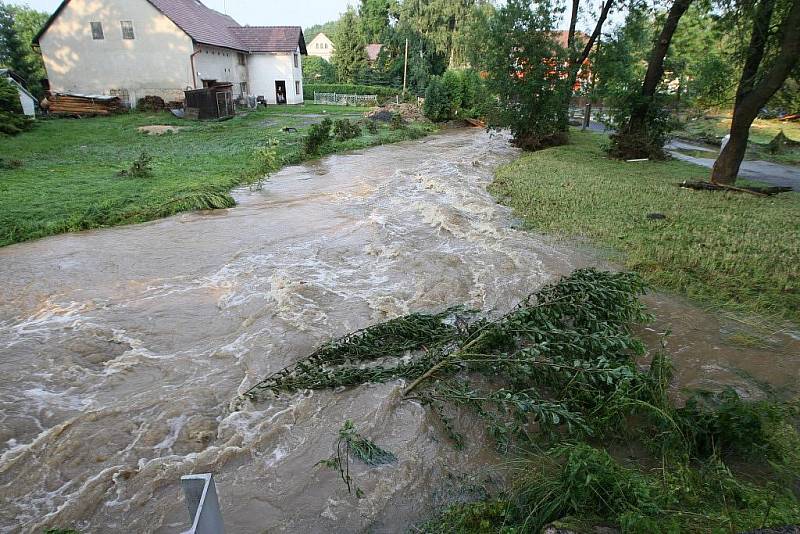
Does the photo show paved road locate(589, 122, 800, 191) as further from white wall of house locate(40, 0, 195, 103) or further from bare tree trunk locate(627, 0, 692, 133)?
white wall of house locate(40, 0, 195, 103)

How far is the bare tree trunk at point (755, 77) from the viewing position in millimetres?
10672

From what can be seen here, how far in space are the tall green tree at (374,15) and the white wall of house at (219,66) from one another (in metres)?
24.9

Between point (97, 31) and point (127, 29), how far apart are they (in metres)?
1.73

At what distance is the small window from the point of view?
92.8ft

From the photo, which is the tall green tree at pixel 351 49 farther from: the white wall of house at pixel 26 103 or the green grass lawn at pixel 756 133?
the green grass lawn at pixel 756 133

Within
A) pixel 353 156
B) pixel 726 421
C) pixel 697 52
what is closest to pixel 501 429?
pixel 726 421

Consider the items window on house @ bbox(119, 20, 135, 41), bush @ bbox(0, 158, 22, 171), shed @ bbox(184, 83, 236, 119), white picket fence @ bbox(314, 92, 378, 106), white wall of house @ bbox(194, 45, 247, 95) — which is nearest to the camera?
bush @ bbox(0, 158, 22, 171)

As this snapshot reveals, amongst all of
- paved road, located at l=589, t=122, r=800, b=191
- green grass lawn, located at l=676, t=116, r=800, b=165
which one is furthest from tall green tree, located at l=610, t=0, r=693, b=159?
green grass lawn, located at l=676, t=116, r=800, b=165

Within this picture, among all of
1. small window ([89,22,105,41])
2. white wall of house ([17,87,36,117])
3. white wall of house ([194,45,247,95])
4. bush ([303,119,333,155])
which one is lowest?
bush ([303,119,333,155])

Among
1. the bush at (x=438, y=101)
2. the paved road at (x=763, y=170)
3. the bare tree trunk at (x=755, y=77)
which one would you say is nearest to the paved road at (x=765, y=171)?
the paved road at (x=763, y=170)

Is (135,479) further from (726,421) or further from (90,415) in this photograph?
(726,421)

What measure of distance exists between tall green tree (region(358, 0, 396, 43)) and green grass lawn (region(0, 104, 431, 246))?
117 feet

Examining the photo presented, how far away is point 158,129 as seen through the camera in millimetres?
22969

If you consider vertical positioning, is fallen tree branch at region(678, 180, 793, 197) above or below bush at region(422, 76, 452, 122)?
below
